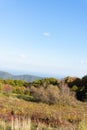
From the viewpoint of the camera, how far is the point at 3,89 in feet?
143

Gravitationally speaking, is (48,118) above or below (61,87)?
below

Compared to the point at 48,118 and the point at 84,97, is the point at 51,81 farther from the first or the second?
the point at 48,118

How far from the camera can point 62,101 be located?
1339 inches

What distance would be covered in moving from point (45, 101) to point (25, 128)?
22.9 m

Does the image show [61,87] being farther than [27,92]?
No

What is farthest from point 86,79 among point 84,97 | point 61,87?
point 61,87

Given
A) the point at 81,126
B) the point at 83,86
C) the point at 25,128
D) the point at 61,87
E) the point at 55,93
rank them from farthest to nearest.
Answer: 1. the point at 83,86
2. the point at 61,87
3. the point at 55,93
4. the point at 25,128
5. the point at 81,126

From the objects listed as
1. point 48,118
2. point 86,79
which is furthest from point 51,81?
point 48,118

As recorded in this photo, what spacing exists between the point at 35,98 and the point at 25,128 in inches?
963

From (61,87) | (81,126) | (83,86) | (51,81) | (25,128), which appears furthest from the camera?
(51,81)

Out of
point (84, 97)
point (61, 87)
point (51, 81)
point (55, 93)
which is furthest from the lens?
point (51, 81)

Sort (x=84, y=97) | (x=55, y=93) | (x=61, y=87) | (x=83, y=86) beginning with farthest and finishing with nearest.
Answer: (x=83, y=86) → (x=84, y=97) → (x=61, y=87) → (x=55, y=93)

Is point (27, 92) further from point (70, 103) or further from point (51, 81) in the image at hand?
point (70, 103)

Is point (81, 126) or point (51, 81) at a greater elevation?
point (51, 81)
